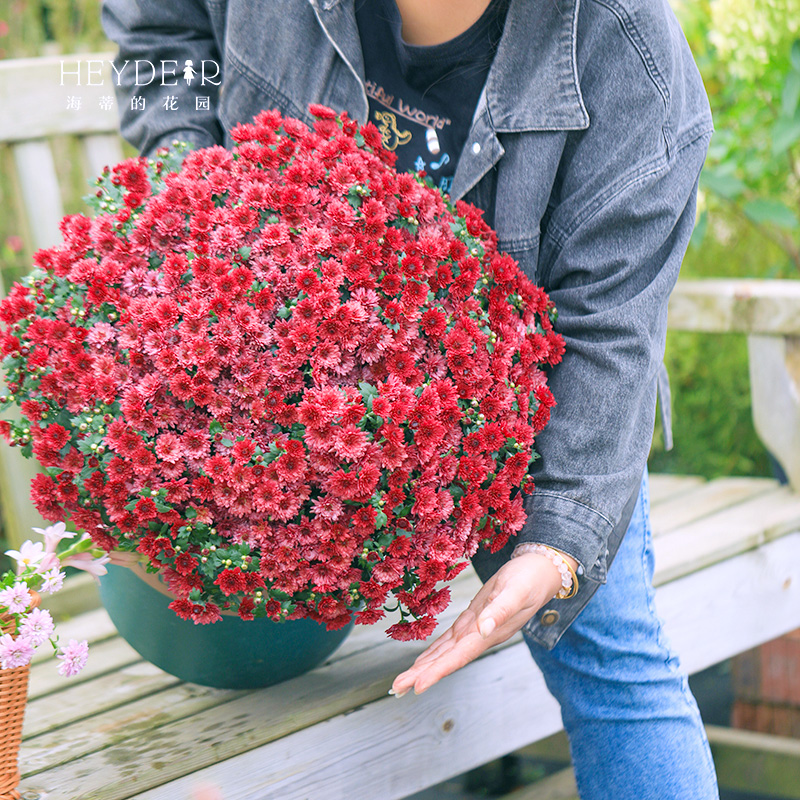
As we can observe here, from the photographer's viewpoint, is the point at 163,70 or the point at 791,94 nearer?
the point at 163,70

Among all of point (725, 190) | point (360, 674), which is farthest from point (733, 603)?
point (725, 190)

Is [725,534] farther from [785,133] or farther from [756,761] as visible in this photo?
[785,133]

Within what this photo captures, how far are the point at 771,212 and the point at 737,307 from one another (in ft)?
1.58

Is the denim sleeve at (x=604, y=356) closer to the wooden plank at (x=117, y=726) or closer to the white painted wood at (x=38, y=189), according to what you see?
the wooden plank at (x=117, y=726)

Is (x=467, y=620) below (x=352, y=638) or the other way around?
the other way around

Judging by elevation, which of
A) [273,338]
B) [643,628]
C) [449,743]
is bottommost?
[449,743]

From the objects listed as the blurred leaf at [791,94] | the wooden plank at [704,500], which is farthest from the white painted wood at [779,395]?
the blurred leaf at [791,94]

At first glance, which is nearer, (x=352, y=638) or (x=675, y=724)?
(x=675, y=724)

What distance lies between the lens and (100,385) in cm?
93

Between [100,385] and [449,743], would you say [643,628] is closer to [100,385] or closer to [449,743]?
[449,743]

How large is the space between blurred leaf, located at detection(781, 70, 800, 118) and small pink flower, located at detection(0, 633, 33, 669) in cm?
208

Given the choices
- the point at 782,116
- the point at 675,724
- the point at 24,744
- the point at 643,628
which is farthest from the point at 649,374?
the point at 782,116

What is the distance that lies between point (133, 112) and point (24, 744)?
38.1 inches

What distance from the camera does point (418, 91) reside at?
124cm
